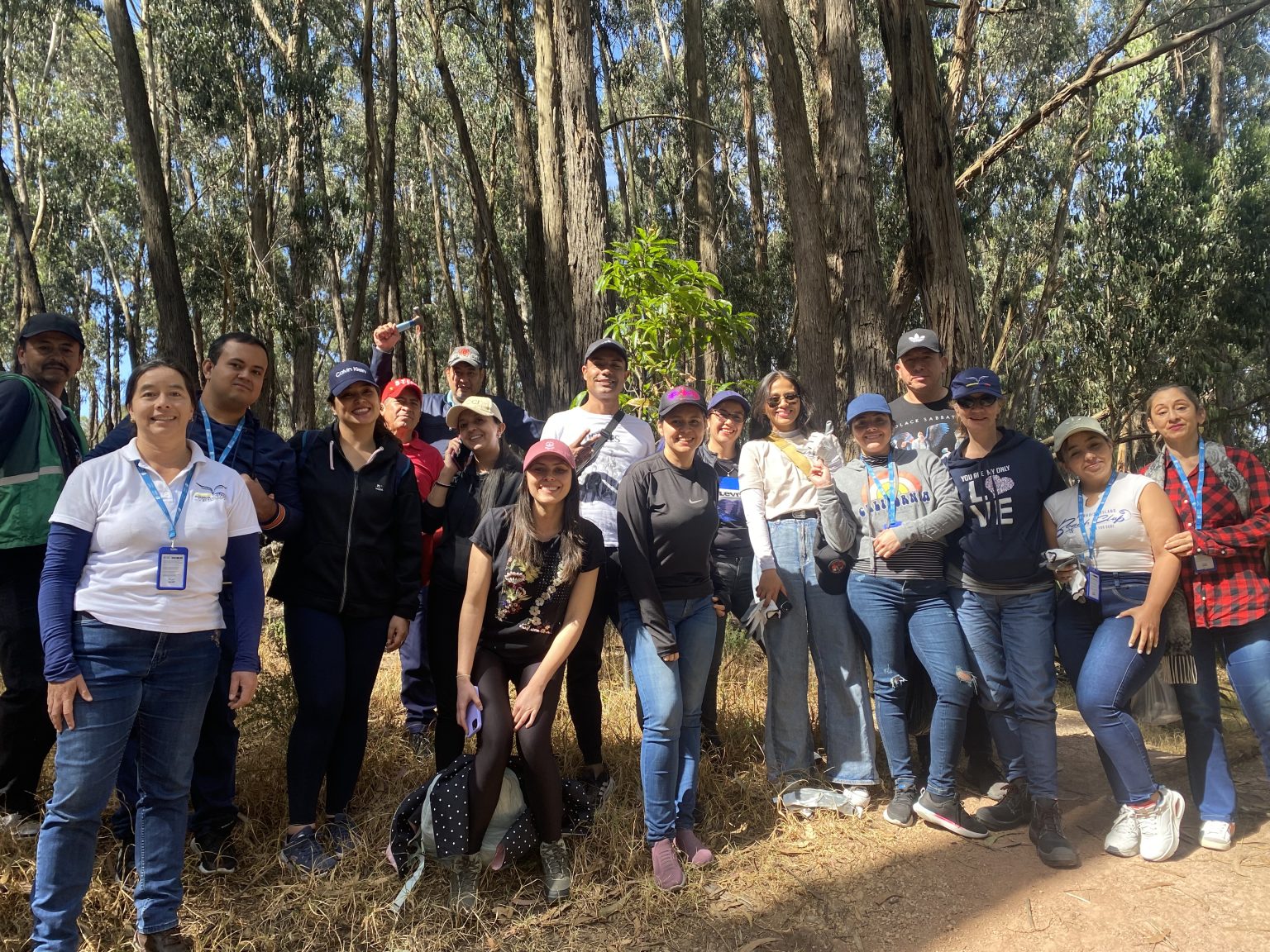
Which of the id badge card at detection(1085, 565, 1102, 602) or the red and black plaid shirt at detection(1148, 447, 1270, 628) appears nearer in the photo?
the red and black plaid shirt at detection(1148, 447, 1270, 628)

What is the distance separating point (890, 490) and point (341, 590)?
2399 mm

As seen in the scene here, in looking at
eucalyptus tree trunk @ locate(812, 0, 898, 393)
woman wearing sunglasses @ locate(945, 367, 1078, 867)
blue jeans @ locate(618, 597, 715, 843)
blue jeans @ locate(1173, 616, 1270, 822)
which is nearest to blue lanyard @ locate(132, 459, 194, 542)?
blue jeans @ locate(618, 597, 715, 843)

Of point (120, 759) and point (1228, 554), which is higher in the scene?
point (1228, 554)

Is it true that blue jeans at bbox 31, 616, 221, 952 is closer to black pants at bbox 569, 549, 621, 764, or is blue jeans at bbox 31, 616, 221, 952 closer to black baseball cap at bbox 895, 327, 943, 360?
black pants at bbox 569, 549, 621, 764

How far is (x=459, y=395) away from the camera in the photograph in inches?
183

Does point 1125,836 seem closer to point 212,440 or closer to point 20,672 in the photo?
point 212,440

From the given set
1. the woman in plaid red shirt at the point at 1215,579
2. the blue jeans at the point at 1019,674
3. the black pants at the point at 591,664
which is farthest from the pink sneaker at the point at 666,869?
the woman in plaid red shirt at the point at 1215,579

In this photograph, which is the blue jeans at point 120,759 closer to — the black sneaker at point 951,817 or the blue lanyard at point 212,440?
the blue lanyard at point 212,440

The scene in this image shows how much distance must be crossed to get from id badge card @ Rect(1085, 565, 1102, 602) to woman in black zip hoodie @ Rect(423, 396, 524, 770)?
2460 millimetres

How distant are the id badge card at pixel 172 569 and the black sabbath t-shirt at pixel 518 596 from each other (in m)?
1.02

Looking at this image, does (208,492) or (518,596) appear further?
(518,596)

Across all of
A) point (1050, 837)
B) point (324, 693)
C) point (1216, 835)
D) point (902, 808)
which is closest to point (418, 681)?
point (324, 693)

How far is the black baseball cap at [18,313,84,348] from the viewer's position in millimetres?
3305

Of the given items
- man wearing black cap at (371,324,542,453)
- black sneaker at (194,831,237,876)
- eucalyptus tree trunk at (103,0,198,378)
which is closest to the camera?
black sneaker at (194,831,237,876)
